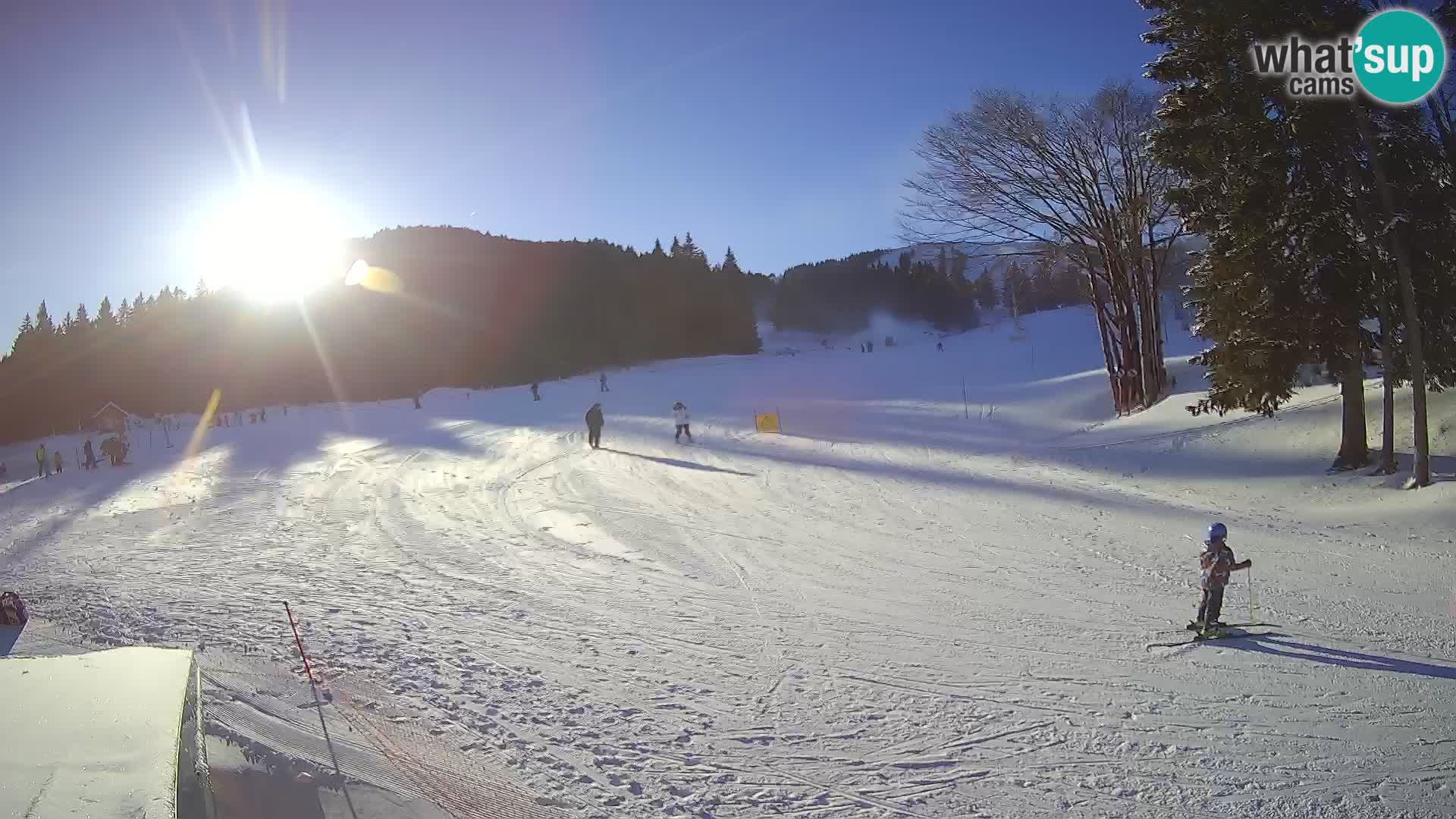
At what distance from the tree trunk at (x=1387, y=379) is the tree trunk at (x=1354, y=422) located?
370 millimetres

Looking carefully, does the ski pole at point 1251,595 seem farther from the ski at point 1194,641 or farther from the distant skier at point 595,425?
the distant skier at point 595,425

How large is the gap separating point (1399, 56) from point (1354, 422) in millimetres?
5544

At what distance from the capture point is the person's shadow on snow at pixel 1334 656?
20.6 feet

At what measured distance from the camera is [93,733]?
318 cm

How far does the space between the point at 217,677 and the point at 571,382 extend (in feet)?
147

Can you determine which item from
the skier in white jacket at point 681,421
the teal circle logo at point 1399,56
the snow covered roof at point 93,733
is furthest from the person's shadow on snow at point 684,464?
the snow covered roof at point 93,733

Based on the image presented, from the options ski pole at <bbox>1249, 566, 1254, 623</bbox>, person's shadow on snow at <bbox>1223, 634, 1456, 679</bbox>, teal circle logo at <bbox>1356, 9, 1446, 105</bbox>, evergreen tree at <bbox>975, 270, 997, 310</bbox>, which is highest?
evergreen tree at <bbox>975, 270, 997, 310</bbox>

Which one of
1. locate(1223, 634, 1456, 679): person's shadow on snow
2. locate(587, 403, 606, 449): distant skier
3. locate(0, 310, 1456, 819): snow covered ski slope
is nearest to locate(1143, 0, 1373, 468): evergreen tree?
locate(0, 310, 1456, 819): snow covered ski slope

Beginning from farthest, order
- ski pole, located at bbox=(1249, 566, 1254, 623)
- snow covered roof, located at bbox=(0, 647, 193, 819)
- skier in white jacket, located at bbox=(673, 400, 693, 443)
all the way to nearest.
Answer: skier in white jacket, located at bbox=(673, 400, 693, 443) → ski pole, located at bbox=(1249, 566, 1254, 623) → snow covered roof, located at bbox=(0, 647, 193, 819)

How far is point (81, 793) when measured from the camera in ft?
9.00

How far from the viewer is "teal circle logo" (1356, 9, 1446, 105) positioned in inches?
449

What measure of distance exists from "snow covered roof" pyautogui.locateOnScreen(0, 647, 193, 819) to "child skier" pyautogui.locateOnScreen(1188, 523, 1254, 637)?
25.2ft

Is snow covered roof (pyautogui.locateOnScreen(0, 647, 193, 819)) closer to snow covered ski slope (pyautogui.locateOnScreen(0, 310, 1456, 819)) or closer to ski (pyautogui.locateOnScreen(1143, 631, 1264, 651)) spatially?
snow covered ski slope (pyautogui.locateOnScreen(0, 310, 1456, 819))

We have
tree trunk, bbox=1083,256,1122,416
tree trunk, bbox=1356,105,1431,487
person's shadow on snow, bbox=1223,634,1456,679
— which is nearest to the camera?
person's shadow on snow, bbox=1223,634,1456,679
